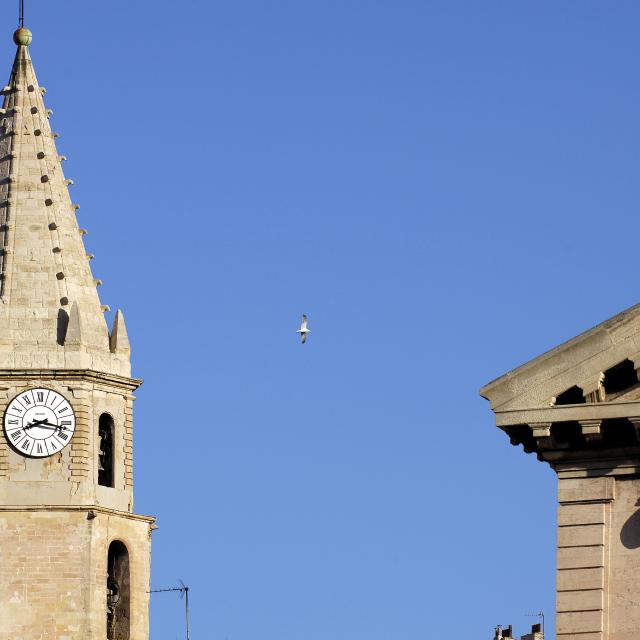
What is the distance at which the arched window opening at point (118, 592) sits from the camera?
3917 inches

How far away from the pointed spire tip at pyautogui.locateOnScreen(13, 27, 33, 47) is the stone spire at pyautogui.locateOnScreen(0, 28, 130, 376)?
13.2 feet

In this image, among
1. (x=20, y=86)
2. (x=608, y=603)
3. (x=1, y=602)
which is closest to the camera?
(x=608, y=603)

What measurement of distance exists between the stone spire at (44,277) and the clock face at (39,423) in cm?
101

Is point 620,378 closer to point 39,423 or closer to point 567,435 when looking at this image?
point 567,435

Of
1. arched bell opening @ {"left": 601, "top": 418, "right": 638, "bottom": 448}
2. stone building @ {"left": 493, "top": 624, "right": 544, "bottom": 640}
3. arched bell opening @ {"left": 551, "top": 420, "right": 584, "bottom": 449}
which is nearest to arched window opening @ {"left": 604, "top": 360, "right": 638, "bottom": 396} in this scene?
arched bell opening @ {"left": 601, "top": 418, "right": 638, "bottom": 448}

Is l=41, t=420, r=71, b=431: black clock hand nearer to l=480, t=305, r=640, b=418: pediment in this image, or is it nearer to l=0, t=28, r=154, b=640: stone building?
l=0, t=28, r=154, b=640: stone building

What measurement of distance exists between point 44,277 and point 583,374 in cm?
5177

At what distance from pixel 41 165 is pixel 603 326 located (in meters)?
54.0

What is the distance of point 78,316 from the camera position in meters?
99.5

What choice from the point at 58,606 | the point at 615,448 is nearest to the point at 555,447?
the point at 615,448

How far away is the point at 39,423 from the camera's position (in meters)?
99.9

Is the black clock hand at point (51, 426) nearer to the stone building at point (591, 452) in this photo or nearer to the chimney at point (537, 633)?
the chimney at point (537, 633)

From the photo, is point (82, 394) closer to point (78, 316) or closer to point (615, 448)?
point (78, 316)

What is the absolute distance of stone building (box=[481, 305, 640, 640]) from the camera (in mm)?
49688
